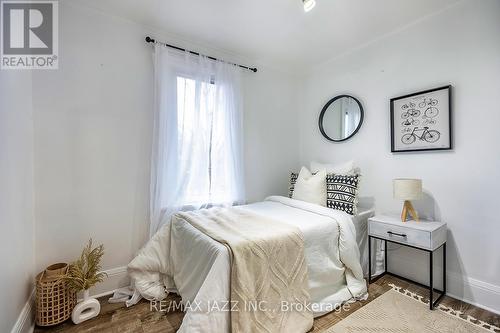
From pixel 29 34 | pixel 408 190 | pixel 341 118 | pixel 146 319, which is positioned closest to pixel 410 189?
pixel 408 190

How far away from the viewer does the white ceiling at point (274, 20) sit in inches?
74.7

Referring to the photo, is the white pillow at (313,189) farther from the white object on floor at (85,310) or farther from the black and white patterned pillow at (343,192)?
the white object on floor at (85,310)

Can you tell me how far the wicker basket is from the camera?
1540 mm

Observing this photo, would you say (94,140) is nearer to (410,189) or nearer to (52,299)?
(52,299)

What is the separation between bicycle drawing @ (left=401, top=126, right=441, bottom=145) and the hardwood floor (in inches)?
54.8

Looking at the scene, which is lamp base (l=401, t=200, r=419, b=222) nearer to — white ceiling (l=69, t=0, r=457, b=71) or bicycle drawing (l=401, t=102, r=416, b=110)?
bicycle drawing (l=401, t=102, r=416, b=110)

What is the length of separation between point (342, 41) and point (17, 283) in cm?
348

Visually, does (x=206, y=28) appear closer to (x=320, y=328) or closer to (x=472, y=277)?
(x=320, y=328)

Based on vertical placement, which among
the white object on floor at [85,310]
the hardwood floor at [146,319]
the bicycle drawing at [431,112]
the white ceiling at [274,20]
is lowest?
the hardwood floor at [146,319]

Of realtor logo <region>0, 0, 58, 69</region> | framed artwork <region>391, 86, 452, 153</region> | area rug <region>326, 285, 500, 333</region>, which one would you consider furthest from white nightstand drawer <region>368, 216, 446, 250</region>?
realtor logo <region>0, 0, 58, 69</region>

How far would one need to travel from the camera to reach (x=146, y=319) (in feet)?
5.45

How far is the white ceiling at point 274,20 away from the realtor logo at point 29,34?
0.32 metres

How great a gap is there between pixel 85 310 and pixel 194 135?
5.59ft

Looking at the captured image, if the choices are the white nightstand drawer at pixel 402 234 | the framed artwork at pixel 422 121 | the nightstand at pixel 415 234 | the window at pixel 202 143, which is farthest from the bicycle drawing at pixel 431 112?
the window at pixel 202 143
